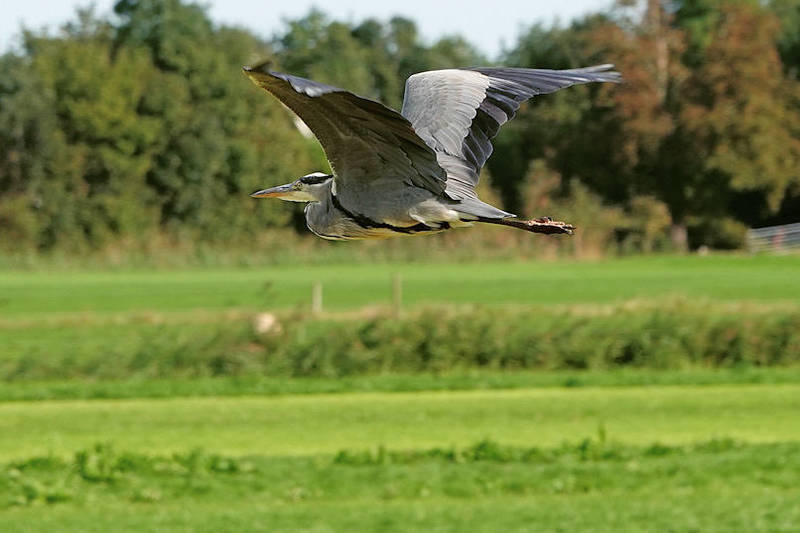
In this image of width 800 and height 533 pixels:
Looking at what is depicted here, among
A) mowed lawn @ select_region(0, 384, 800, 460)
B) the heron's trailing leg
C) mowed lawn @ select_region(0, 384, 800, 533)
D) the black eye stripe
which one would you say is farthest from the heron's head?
mowed lawn @ select_region(0, 384, 800, 460)

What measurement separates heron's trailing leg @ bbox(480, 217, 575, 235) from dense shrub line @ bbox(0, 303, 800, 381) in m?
20.4

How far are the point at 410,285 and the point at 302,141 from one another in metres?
19.4

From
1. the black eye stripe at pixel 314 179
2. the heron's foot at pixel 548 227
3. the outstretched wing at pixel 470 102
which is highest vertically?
the outstretched wing at pixel 470 102

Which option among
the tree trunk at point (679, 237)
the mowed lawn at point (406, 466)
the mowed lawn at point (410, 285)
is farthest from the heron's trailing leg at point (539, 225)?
the tree trunk at point (679, 237)

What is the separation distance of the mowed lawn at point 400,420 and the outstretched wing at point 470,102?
13.1 metres

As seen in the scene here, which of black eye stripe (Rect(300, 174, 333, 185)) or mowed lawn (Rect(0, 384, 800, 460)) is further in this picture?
mowed lawn (Rect(0, 384, 800, 460))

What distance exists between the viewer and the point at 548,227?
4598 mm

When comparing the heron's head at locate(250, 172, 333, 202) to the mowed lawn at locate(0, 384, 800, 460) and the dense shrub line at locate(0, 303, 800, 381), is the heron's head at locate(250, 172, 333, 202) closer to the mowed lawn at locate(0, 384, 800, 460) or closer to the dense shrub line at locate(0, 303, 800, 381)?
the mowed lawn at locate(0, 384, 800, 460)

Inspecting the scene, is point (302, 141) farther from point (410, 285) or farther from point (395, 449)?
point (395, 449)

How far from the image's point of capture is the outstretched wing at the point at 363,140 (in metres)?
3.96

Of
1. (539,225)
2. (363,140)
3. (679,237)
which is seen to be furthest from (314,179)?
(679,237)

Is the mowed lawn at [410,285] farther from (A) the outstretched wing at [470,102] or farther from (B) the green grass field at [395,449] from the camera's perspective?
(A) the outstretched wing at [470,102]

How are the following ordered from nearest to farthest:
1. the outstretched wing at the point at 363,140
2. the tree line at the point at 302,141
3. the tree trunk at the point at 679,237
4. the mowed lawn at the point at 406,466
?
the outstretched wing at the point at 363,140
the mowed lawn at the point at 406,466
the tree line at the point at 302,141
the tree trunk at the point at 679,237

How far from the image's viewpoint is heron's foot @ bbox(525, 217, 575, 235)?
4.48 meters
